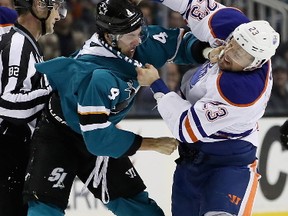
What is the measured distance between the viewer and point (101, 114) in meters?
2.91

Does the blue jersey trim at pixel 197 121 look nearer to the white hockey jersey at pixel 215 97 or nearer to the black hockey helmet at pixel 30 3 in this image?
the white hockey jersey at pixel 215 97

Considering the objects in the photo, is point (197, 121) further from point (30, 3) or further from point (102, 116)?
point (30, 3)

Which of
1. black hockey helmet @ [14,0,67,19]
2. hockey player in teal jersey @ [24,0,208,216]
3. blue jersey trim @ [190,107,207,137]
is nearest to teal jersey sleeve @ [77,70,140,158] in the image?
hockey player in teal jersey @ [24,0,208,216]

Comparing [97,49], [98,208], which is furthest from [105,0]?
[98,208]

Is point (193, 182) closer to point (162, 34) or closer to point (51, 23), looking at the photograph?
point (162, 34)

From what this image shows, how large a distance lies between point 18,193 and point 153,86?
753 mm

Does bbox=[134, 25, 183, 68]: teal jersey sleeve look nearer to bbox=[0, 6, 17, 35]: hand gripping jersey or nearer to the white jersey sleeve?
the white jersey sleeve

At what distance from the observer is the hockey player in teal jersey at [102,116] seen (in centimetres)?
295

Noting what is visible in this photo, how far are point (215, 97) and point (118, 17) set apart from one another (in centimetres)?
47

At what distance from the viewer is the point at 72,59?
3.04 metres

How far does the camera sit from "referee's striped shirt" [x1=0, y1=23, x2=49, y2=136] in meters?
3.12

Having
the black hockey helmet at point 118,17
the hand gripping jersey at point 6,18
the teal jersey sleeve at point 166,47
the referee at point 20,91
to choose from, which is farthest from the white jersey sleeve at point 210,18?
the hand gripping jersey at point 6,18

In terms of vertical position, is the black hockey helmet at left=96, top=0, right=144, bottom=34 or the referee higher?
the black hockey helmet at left=96, top=0, right=144, bottom=34

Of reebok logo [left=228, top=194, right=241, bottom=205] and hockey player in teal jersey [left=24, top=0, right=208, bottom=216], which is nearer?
hockey player in teal jersey [left=24, top=0, right=208, bottom=216]
